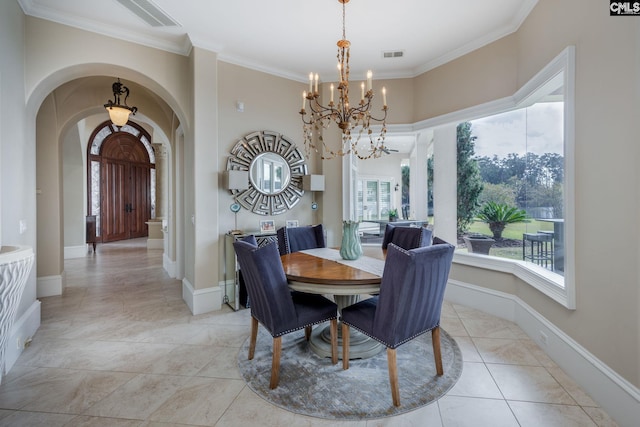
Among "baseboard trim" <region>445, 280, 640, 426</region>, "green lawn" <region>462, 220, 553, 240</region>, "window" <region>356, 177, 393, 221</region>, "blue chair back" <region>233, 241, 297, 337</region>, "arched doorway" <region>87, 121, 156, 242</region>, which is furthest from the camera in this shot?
"arched doorway" <region>87, 121, 156, 242</region>

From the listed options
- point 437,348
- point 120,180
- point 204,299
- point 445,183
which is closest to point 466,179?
point 445,183

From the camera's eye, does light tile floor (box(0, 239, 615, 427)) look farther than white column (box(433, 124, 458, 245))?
No

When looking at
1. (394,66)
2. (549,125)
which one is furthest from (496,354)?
(394,66)

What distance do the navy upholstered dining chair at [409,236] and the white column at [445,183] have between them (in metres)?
0.89

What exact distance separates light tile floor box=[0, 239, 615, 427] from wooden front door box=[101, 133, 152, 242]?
652 cm

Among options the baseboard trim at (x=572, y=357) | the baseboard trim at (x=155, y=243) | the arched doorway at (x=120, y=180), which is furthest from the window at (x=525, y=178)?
the arched doorway at (x=120, y=180)

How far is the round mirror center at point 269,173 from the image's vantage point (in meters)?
4.00

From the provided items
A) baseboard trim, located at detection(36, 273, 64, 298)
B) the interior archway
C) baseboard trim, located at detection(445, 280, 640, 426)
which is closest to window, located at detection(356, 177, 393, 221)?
baseboard trim, located at detection(445, 280, 640, 426)

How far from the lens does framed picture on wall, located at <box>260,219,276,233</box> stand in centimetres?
406

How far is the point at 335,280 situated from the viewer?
2.12m

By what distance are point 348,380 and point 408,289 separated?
2.84 ft

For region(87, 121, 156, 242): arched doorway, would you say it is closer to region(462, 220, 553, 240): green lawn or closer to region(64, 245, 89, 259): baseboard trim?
region(64, 245, 89, 259): baseboard trim

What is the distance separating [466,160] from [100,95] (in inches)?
201

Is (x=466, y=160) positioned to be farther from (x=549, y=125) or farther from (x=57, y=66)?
(x=57, y=66)
